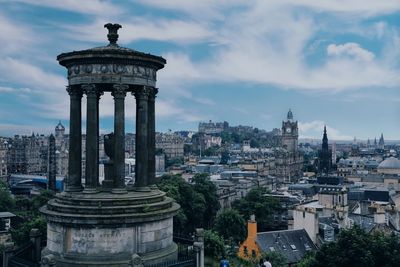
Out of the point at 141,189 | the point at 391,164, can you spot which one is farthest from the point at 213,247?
the point at 391,164

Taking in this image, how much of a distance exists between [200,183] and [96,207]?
66.4m

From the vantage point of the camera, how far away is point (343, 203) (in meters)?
78.8

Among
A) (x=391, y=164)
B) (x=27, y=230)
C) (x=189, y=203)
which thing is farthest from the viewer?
(x=391, y=164)

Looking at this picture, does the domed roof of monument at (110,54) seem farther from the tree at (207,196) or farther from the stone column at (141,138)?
the tree at (207,196)

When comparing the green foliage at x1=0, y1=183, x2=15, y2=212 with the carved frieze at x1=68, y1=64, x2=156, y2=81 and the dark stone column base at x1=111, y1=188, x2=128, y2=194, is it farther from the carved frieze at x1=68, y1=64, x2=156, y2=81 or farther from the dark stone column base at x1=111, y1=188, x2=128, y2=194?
the dark stone column base at x1=111, y1=188, x2=128, y2=194

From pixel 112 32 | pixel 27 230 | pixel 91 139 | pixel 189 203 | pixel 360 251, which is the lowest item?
pixel 360 251

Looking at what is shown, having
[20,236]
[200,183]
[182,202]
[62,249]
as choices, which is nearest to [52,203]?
[62,249]

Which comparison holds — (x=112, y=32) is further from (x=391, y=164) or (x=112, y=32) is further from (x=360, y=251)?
(x=391, y=164)

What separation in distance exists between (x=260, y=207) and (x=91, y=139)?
206 feet

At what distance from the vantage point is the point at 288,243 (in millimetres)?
58562

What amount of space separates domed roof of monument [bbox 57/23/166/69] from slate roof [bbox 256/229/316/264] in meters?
38.0

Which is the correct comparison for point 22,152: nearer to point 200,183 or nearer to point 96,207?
point 200,183

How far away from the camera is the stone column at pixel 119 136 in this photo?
811 inches

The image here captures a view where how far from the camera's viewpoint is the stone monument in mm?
19688
